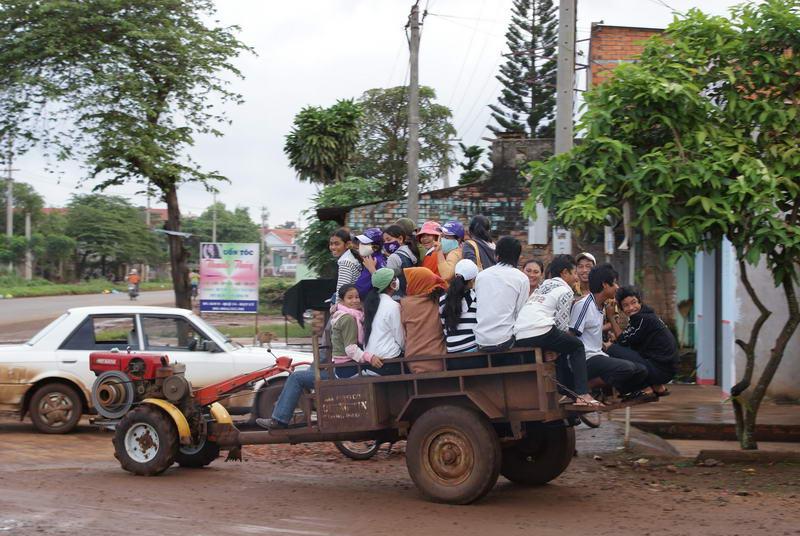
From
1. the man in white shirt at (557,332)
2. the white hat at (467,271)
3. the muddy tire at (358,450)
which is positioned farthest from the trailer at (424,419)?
the muddy tire at (358,450)

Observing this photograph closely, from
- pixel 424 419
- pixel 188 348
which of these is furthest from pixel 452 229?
pixel 188 348

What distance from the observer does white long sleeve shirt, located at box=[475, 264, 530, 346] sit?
6.72 meters

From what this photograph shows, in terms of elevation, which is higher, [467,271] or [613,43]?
[613,43]

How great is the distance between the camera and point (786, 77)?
27.5 ft

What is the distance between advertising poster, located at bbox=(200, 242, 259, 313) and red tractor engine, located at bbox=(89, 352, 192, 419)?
1125 centimetres

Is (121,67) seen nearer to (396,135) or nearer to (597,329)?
(597,329)

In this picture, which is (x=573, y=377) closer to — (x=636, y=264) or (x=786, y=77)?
(x=786, y=77)

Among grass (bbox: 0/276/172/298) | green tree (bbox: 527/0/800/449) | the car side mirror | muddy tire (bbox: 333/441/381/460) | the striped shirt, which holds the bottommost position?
muddy tire (bbox: 333/441/381/460)

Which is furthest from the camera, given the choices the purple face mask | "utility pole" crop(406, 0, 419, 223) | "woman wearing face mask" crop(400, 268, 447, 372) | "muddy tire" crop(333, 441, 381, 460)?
"utility pole" crop(406, 0, 419, 223)

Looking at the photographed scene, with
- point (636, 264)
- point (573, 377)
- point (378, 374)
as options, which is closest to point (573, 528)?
point (573, 377)

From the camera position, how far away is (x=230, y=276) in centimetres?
1964

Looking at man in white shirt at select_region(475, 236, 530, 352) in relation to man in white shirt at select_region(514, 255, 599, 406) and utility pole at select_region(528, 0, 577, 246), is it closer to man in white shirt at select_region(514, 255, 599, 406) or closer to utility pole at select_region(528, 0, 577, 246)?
man in white shirt at select_region(514, 255, 599, 406)

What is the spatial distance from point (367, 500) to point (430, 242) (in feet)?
7.49

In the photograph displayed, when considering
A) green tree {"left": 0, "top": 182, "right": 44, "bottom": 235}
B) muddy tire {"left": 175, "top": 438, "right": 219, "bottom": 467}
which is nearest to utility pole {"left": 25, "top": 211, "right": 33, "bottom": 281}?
green tree {"left": 0, "top": 182, "right": 44, "bottom": 235}
